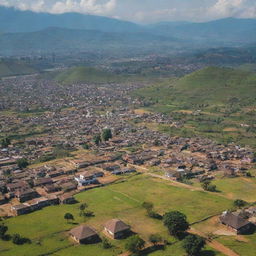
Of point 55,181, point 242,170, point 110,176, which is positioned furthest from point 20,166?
point 242,170

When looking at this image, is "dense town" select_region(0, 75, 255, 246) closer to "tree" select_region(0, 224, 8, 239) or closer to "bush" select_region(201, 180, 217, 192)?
"bush" select_region(201, 180, 217, 192)

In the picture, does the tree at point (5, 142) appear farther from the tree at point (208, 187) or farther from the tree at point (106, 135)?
the tree at point (208, 187)

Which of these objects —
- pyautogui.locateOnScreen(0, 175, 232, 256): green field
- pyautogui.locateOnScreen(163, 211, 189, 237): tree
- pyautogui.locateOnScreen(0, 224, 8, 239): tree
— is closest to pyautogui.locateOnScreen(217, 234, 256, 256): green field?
pyautogui.locateOnScreen(163, 211, 189, 237): tree

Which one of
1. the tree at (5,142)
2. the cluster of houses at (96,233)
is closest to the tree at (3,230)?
the cluster of houses at (96,233)

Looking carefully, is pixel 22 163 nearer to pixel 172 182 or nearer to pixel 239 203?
pixel 172 182

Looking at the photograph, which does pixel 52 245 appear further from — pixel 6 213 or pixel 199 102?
pixel 199 102

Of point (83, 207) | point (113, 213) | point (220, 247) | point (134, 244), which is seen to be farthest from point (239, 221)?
point (83, 207)

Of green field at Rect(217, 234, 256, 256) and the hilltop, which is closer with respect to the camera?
green field at Rect(217, 234, 256, 256)
